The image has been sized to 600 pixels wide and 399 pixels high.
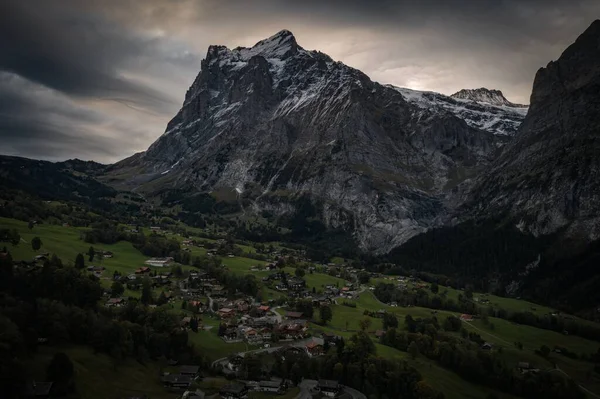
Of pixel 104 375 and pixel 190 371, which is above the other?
pixel 104 375

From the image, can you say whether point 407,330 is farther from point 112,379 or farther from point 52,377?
point 52,377

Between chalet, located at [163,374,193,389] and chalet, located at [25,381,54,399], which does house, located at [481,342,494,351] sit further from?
chalet, located at [25,381,54,399]

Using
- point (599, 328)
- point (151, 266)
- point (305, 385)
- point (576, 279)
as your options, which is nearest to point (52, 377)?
point (305, 385)

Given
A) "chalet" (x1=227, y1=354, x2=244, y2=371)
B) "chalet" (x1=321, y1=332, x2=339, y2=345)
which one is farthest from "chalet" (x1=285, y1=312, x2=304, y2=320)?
"chalet" (x1=227, y1=354, x2=244, y2=371)

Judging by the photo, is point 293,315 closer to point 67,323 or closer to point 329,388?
point 329,388

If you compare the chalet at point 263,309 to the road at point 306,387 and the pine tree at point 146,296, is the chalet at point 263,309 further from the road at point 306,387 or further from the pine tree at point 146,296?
the road at point 306,387

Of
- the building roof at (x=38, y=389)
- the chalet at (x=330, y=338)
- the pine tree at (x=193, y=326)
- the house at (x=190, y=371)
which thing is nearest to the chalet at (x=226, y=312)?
the pine tree at (x=193, y=326)

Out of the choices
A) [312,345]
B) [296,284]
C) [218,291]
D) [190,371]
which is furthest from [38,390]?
[296,284]
